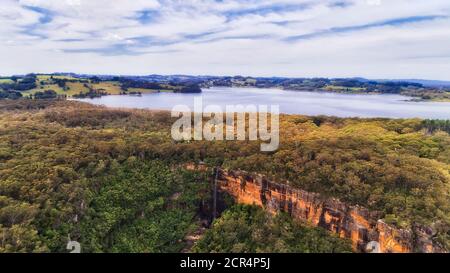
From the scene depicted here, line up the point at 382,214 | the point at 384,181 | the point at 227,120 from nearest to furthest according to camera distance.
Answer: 1. the point at 382,214
2. the point at 384,181
3. the point at 227,120

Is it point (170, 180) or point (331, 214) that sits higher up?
point (331, 214)

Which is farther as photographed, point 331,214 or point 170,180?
point 170,180

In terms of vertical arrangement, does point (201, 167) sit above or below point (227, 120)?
below
